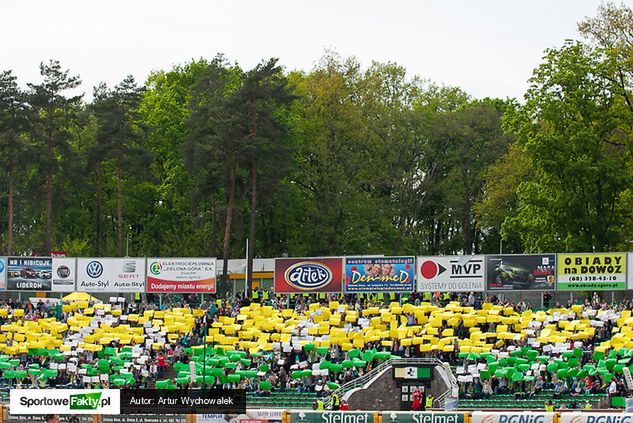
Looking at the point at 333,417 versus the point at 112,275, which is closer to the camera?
the point at 333,417

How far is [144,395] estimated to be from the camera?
41219 mm

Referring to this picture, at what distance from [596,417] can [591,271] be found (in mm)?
22242

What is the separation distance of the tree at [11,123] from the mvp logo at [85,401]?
1579 inches

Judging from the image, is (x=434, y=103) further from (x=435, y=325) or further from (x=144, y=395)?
(x=144, y=395)

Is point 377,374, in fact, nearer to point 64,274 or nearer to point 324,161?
point 64,274

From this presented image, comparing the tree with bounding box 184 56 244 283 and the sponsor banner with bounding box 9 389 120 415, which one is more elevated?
the tree with bounding box 184 56 244 283

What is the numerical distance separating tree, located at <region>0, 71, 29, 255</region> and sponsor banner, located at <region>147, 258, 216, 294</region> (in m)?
13.1

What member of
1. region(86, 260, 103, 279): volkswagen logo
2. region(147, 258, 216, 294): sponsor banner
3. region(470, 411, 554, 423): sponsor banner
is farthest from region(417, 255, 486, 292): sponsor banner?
region(470, 411, 554, 423): sponsor banner

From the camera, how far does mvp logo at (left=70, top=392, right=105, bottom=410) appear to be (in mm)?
35906

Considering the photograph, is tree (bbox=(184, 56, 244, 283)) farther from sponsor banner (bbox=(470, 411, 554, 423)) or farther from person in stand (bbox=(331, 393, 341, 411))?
sponsor banner (bbox=(470, 411, 554, 423))

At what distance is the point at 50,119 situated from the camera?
255 feet

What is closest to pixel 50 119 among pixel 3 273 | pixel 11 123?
pixel 11 123

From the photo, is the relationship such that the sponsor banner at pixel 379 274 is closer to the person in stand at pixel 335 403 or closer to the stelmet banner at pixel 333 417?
the person in stand at pixel 335 403

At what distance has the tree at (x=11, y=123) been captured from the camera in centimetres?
7512
